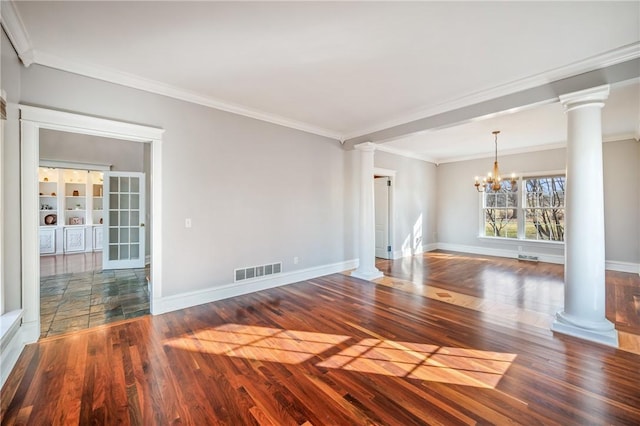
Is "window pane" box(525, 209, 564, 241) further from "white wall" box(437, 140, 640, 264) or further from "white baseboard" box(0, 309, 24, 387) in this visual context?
"white baseboard" box(0, 309, 24, 387)

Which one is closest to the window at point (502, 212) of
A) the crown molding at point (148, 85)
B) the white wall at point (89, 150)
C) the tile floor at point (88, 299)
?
the crown molding at point (148, 85)

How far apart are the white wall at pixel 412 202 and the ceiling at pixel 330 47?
3.06 metres

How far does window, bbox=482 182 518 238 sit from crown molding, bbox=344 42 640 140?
4124mm

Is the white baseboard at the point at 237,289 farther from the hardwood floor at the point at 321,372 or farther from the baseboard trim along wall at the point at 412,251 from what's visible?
the baseboard trim along wall at the point at 412,251

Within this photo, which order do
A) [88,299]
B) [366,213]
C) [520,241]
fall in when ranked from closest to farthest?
[88,299]
[366,213]
[520,241]

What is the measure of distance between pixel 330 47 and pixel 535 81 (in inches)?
94.9

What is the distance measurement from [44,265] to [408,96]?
813cm

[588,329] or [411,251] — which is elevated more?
[411,251]

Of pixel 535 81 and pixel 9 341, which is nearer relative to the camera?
pixel 9 341

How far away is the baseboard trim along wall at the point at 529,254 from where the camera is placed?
5375mm

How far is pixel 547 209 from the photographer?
640cm

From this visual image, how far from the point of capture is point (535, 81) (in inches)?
119

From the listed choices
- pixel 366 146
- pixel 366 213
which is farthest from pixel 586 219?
pixel 366 146

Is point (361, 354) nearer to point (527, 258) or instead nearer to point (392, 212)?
point (392, 212)
